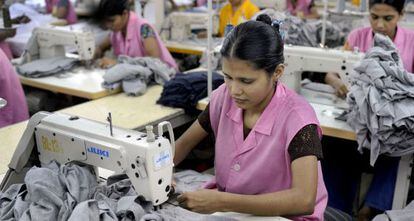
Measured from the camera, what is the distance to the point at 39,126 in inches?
68.3

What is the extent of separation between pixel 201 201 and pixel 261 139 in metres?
0.34

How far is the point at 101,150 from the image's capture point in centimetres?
157

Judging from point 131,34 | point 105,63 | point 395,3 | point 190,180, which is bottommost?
point 190,180

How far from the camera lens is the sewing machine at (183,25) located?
4.57 meters

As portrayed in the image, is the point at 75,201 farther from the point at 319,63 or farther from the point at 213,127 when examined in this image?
the point at 319,63

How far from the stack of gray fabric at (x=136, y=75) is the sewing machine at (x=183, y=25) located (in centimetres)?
119

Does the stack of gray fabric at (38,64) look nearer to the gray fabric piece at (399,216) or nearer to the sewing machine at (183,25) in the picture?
the sewing machine at (183,25)

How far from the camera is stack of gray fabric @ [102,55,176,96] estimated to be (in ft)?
10.5

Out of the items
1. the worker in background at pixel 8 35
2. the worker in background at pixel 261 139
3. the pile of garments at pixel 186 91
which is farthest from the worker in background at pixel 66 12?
the worker in background at pixel 261 139

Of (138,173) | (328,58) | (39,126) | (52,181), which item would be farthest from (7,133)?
(328,58)

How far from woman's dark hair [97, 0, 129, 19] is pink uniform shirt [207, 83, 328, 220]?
200cm

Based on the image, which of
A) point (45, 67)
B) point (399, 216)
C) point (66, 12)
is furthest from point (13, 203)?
point (66, 12)

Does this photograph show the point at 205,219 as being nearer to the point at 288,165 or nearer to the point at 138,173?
the point at 138,173

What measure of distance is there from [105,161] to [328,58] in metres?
1.57
